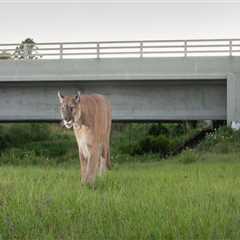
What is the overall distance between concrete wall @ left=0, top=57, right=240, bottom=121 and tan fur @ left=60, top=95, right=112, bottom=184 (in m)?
19.1

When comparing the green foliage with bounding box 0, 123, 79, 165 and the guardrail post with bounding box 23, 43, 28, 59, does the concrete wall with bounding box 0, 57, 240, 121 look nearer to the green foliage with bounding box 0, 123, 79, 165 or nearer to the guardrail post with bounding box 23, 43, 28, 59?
the guardrail post with bounding box 23, 43, 28, 59

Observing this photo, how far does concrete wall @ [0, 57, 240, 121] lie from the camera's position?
3477 centimetres

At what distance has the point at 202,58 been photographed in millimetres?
35219

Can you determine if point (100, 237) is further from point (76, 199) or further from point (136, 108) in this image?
point (136, 108)

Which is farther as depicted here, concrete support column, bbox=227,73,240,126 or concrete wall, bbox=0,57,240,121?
concrete wall, bbox=0,57,240,121

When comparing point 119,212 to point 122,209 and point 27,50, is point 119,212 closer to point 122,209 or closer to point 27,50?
point 122,209

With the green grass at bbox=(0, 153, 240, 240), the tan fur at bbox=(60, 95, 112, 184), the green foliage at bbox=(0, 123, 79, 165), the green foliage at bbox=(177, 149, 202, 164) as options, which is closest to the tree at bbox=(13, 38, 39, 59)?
the green foliage at bbox=(0, 123, 79, 165)

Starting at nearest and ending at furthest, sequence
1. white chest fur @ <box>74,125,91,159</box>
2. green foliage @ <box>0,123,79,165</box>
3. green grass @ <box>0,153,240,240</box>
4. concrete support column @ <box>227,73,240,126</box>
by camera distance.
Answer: green grass @ <box>0,153,240,240</box> < white chest fur @ <box>74,125,91,159</box> < concrete support column @ <box>227,73,240,126</box> < green foliage @ <box>0,123,79,165</box>

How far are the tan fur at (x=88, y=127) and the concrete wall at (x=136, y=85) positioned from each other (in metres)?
19.1

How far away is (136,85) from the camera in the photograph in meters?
35.7

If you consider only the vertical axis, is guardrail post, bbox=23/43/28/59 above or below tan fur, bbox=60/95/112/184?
above

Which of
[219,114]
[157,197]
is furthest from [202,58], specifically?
[157,197]

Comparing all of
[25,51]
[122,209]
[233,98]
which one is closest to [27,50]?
[25,51]

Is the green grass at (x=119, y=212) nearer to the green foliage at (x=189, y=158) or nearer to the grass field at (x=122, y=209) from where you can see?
the grass field at (x=122, y=209)
